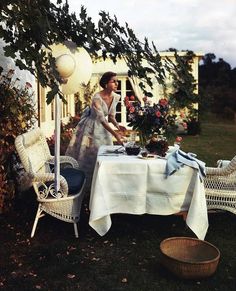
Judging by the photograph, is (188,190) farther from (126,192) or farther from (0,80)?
(0,80)

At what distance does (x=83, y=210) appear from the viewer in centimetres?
601

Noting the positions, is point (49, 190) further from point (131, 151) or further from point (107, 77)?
point (107, 77)

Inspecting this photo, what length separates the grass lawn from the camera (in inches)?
153

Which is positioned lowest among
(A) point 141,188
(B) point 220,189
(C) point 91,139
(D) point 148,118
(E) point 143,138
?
(B) point 220,189

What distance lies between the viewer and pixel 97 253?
4.57m

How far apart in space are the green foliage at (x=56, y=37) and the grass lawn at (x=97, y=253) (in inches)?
69.0

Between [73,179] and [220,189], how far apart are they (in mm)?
1838

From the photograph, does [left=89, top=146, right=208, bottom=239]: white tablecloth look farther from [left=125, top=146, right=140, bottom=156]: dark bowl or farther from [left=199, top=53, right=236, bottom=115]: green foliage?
[left=199, top=53, right=236, bottom=115]: green foliage

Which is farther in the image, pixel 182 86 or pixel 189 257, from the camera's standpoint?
pixel 189 257

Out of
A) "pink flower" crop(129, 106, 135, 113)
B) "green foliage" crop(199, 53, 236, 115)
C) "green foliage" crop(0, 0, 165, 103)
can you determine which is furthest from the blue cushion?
"green foliage" crop(199, 53, 236, 115)

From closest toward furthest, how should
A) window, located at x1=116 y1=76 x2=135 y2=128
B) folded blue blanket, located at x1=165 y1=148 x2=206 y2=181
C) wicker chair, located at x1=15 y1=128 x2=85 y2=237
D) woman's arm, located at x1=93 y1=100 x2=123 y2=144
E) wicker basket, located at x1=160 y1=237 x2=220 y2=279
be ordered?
wicker basket, located at x1=160 y1=237 x2=220 y2=279
folded blue blanket, located at x1=165 y1=148 x2=206 y2=181
wicker chair, located at x1=15 y1=128 x2=85 y2=237
woman's arm, located at x1=93 y1=100 x2=123 y2=144
window, located at x1=116 y1=76 x2=135 y2=128

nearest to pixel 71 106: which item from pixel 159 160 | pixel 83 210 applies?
pixel 83 210

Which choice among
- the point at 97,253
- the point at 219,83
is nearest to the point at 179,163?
the point at 97,253

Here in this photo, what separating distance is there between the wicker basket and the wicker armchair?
1.02 metres
